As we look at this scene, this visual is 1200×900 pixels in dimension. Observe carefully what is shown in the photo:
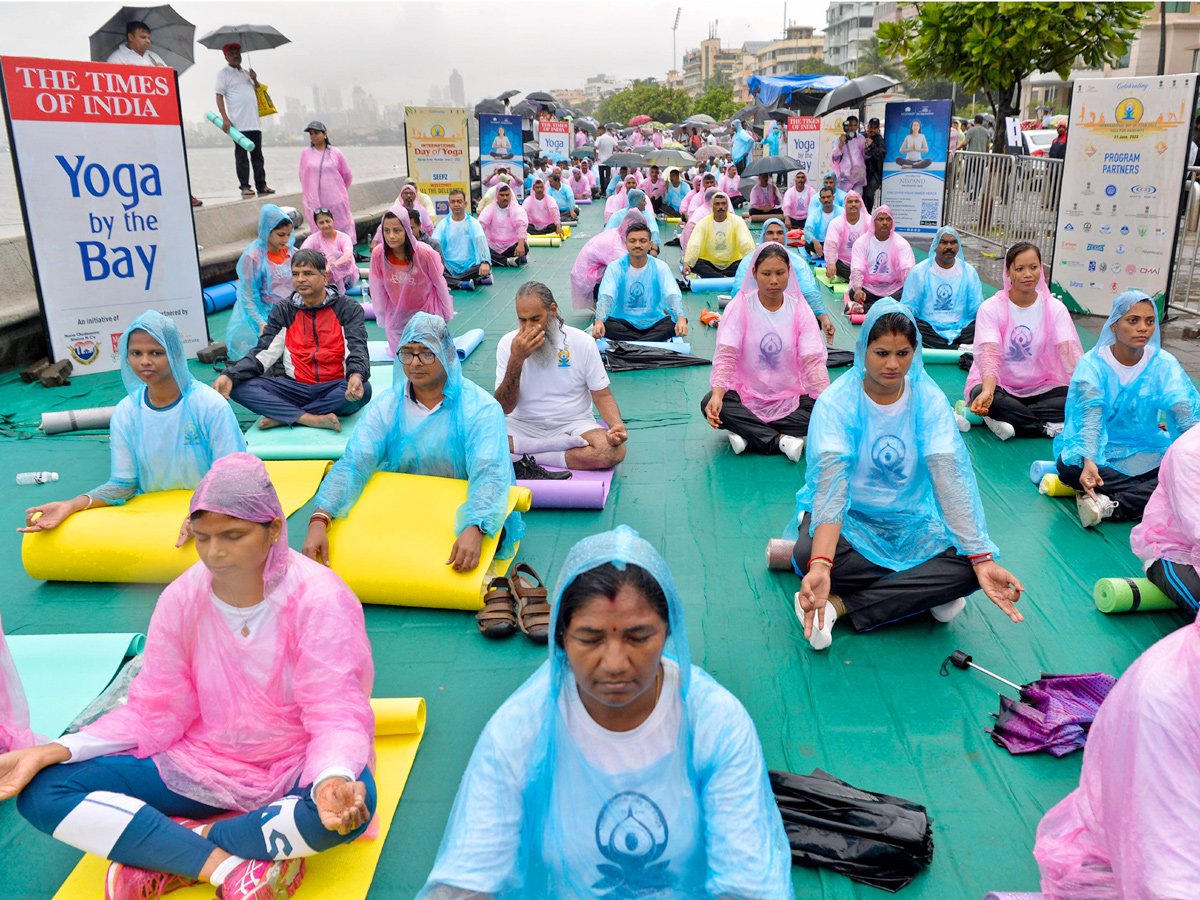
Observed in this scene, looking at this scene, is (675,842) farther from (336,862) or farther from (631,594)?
(336,862)

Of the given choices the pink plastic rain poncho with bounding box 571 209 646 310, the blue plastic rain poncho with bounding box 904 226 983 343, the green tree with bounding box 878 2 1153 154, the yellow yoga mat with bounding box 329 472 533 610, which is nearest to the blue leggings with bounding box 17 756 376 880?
the yellow yoga mat with bounding box 329 472 533 610

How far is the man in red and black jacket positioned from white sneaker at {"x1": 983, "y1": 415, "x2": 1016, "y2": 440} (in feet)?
13.3

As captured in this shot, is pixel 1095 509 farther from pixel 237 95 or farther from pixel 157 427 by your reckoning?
pixel 237 95

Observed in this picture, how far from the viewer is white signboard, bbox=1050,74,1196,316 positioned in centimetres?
797

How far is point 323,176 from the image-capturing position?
11523mm

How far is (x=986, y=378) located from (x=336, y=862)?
475cm

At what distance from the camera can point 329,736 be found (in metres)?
2.43

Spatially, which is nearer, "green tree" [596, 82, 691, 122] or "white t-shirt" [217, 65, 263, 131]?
"white t-shirt" [217, 65, 263, 131]

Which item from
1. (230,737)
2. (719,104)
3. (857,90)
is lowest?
(230,737)

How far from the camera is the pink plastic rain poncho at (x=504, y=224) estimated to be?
45.4ft

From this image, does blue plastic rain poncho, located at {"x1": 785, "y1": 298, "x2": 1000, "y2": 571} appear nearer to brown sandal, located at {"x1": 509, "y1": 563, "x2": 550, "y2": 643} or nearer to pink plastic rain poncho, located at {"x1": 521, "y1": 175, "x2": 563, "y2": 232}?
brown sandal, located at {"x1": 509, "y1": 563, "x2": 550, "y2": 643}

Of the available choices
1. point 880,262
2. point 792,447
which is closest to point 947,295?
point 880,262

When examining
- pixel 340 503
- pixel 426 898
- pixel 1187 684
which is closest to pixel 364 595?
pixel 340 503

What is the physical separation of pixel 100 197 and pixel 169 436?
4.13 metres
